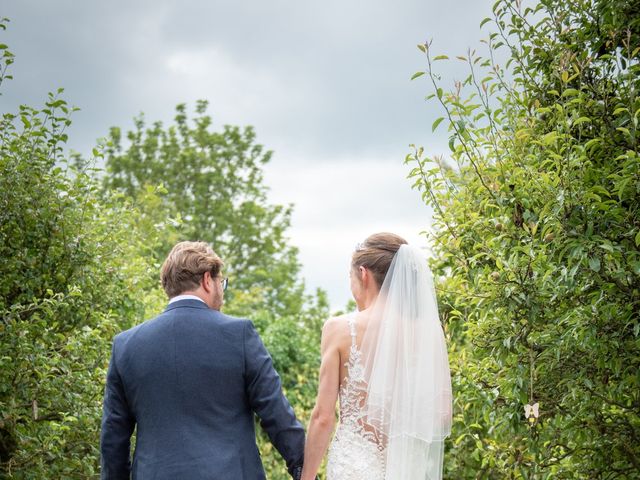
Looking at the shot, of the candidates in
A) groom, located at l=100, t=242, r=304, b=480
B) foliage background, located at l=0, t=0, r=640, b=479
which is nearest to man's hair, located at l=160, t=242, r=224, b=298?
groom, located at l=100, t=242, r=304, b=480

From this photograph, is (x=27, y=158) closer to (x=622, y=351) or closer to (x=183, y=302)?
(x=183, y=302)

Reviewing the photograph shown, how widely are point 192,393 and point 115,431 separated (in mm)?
471

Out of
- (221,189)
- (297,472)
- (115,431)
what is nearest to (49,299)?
(115,431)

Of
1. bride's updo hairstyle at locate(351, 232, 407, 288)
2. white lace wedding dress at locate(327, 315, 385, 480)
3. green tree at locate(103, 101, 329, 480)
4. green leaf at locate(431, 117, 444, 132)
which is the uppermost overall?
green tree at locate(103, 101, 329, 480)

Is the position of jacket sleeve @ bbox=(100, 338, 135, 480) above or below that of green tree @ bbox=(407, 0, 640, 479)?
below

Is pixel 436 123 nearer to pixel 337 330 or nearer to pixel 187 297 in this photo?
pixel 337 330

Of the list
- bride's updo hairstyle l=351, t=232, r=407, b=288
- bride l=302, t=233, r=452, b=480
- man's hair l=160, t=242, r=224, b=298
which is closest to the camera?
man's hair l=160, t=242, r=224, b=298

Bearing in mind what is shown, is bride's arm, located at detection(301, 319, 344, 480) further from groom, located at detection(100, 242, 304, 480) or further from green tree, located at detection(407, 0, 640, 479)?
green tree, located at detection(407, 0, 640, 479)

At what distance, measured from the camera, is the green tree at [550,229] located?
136 inches

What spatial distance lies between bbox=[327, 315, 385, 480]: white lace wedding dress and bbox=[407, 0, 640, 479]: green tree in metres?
0.66

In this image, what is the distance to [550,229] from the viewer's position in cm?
357

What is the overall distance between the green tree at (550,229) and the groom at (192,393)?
1171 millimetres

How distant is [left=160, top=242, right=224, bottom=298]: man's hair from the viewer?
3.56 meters

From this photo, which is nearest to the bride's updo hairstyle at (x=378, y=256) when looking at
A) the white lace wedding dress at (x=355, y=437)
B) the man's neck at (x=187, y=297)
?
the white lace wedding dress at (x=355, y=437)
